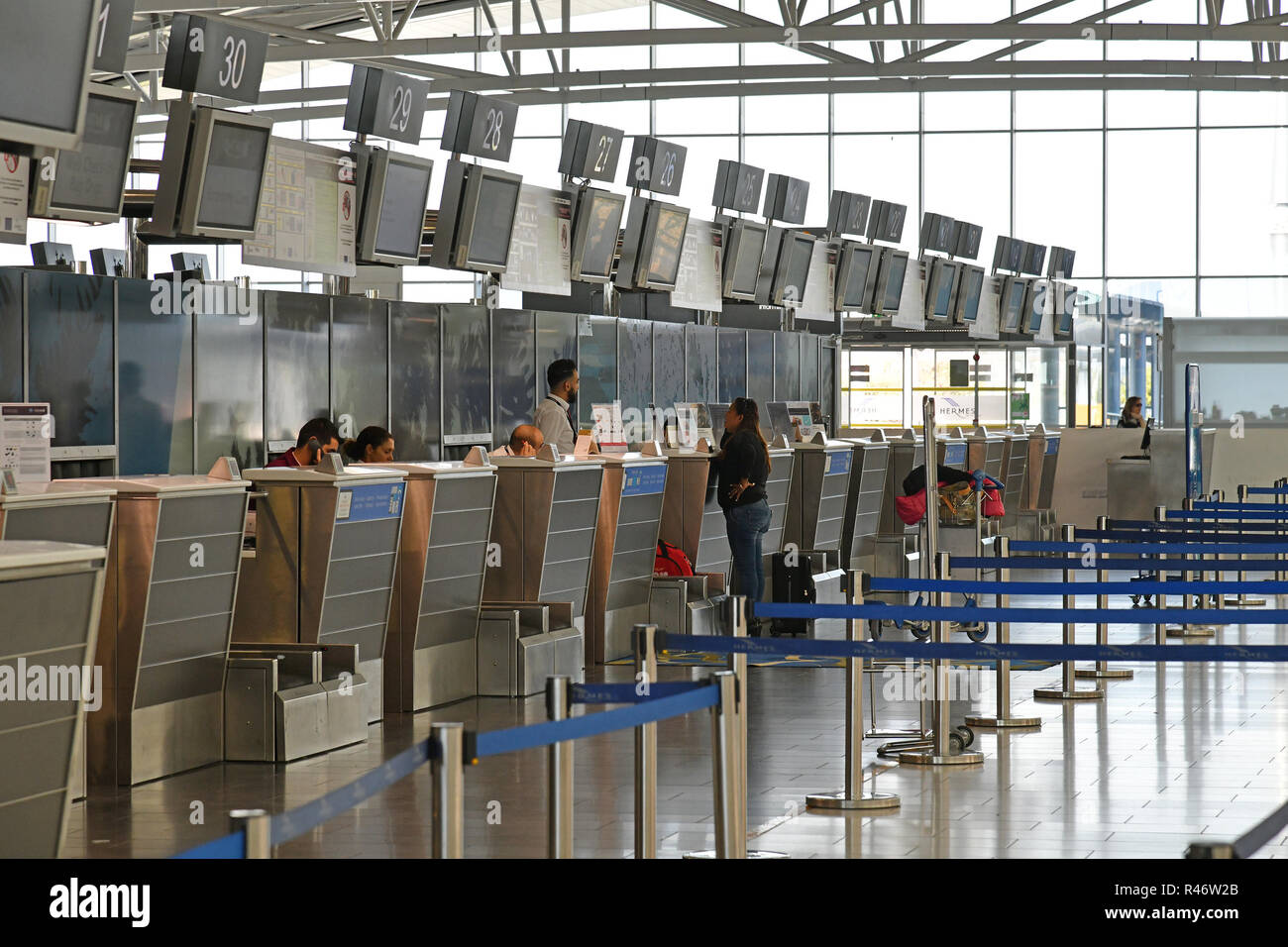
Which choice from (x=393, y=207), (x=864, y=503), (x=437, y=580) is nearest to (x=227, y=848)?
(x=437, y=580)

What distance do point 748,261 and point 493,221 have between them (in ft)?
14.6

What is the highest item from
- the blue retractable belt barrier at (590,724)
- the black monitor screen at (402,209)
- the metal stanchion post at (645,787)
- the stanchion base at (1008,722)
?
the black monitor screen at (402,209)

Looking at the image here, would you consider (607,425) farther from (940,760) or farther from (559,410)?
(940,760)

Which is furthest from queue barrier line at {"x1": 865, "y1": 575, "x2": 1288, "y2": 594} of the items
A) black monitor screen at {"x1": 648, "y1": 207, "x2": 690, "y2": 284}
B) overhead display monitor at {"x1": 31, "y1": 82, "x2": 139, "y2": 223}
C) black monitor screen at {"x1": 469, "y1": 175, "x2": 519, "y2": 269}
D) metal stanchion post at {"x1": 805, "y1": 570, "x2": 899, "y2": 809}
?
black monitor screen at {"x1": 648, "y1": 207, "x2": 690, "y2": 284}

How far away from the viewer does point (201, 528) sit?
22.3 ft

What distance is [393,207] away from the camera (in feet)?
32.8

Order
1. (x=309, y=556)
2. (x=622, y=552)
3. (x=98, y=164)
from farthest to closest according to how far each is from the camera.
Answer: (x=622, y=552)
(x=98, y=164)
(x=309, y=556)

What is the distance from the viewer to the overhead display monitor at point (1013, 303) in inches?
869

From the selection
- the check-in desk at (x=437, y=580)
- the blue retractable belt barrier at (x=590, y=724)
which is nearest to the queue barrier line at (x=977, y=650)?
the blue retractable belt barrier at (x=590, y=724)

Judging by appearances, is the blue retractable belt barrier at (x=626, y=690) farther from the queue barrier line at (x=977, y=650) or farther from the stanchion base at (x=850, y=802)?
the stanchion base at (x=850, y=802)

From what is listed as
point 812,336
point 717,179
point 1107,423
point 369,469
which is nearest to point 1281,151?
point 1107,423

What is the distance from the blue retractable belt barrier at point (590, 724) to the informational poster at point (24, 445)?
11.0ft

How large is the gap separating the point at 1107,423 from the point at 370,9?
446 inches
